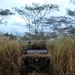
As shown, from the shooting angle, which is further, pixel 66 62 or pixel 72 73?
pixel 66 62

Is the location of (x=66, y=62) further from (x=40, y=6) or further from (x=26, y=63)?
(x=40, y=6)

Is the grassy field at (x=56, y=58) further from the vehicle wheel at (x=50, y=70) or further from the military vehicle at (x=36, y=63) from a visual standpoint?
the military vehicle at (x=36, y=63)

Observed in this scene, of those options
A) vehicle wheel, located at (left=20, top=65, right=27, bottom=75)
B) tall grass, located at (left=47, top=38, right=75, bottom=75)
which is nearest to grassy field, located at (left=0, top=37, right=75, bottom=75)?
tall grass, located at (left=47, top=38, right=75, bottom=75)

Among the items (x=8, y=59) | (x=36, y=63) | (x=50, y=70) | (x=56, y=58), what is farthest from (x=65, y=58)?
(x=8, y=59)

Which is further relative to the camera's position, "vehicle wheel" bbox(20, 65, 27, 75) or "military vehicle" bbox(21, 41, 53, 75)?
"military vehicle" bbox(21, 41, 53, 75)

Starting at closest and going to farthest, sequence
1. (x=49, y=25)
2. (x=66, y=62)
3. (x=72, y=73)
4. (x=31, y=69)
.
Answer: (x=72, y=73)
(x=66, y=62)
(x=31, y=69)
(x=49, y=25)

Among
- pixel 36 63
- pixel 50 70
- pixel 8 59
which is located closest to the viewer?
pixel 8 59

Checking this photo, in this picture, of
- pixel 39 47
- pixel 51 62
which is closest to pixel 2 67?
pixel 51 62

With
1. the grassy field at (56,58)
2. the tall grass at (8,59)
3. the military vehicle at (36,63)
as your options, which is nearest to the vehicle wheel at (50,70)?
the military vehicle at (36,63)

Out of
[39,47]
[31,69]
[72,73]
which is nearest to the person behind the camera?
[72,73]

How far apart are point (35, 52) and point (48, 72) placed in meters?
1.16

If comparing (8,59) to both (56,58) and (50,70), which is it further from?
(50,70)

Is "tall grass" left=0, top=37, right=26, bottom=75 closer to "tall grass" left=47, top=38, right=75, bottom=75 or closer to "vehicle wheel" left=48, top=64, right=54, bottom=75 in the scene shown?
"tall grass" left=47, top=38, right=75, bottom=75

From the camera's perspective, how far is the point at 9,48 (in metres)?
10.2
